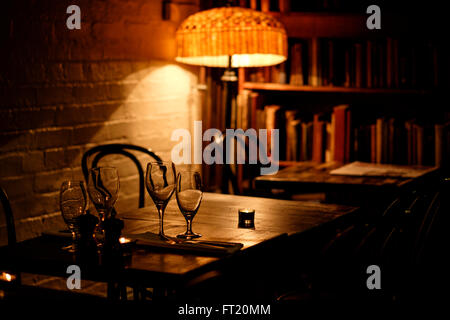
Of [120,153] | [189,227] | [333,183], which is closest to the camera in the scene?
[189,227]

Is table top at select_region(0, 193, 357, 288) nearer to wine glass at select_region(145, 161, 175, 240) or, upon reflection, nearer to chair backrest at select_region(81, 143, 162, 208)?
wine glass at select_region(145, 161, 175, 240)

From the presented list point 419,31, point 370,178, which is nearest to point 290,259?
point 370,178

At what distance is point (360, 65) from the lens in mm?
3963

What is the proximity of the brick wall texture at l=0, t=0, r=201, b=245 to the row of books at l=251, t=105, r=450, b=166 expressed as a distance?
0.59 metres

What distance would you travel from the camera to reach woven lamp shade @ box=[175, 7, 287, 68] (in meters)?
3.50

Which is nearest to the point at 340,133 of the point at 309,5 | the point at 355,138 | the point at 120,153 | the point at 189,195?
the point at 355,138

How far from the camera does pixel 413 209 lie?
7.75 feet

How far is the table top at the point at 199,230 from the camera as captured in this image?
68.0 inches

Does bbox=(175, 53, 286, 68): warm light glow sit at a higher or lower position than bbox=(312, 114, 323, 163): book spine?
higher

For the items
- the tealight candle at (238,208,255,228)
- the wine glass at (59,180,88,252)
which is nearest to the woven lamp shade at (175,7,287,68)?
the tealight candle at (238,208,255,228)

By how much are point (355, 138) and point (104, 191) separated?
225cm

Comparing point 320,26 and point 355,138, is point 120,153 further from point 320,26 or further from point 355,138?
point 320,26

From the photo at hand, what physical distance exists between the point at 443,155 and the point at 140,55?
160 centimetres

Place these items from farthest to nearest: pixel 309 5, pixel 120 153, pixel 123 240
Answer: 1. pixel 309 5
2. pixel 120 153
3. pixel 123 240
